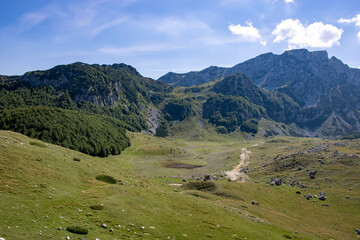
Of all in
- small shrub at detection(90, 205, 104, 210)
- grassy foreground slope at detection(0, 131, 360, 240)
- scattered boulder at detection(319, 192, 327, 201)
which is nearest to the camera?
grassy foreground slope at detection(0, 131, 360, 240)

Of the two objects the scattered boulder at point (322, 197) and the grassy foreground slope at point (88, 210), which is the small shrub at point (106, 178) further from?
the scattered boulder at point (322, 197)

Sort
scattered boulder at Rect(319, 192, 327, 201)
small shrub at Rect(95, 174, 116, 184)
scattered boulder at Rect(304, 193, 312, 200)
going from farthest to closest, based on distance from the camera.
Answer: scattered boulder at Rect(304, 193, 312, 200) < scattered boulder at Rect(319, 192, 327, 201) < small shrub at Rect(95, 174, 116, 184)

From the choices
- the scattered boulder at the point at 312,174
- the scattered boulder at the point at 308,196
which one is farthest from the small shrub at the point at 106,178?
the scattered boulder at the point at 312,174

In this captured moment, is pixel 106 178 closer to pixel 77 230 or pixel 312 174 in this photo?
pixel 77 230

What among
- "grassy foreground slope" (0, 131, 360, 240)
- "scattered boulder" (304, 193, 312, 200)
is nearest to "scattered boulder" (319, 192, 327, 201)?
"scattered boulder" (304, 193, 312, 200)

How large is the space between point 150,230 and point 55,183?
18.3 meters

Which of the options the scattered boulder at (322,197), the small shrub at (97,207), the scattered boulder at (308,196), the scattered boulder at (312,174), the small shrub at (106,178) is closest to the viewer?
the small shrub at (97,207)

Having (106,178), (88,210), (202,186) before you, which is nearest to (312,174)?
(202,186)

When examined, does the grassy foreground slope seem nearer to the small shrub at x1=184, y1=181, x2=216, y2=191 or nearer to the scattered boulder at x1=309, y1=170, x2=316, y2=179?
the small shrub at x1=184, y1=181, x2=216, y2=191

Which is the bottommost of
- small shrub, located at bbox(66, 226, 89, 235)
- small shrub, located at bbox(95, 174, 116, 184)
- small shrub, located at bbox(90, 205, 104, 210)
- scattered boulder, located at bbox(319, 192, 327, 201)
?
scattered boulder, located at bbox(319, 192, 327, 201)

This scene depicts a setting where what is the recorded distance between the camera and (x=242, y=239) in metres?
32.4

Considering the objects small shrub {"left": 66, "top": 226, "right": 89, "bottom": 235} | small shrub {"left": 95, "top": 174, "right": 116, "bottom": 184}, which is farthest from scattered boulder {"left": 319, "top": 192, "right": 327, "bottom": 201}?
small shrub {"left": 66, "top": 226, "right": 89, "bottom": 235}

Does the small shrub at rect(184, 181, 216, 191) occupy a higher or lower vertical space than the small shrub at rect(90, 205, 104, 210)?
lower

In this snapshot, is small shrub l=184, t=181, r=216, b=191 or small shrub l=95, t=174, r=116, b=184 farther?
small shrub l=184, t=181, r=216, b=191
